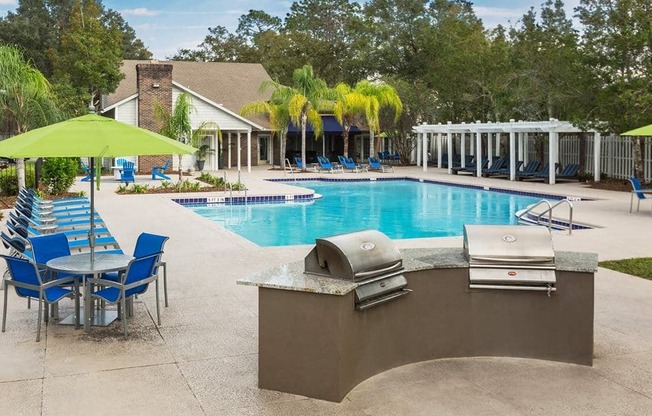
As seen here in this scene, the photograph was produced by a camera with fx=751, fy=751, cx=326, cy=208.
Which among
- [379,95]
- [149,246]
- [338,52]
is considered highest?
[338,52]

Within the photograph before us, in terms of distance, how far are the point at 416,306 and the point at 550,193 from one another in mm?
18174

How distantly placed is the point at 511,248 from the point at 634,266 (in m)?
4.98

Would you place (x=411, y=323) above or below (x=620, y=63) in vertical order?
below

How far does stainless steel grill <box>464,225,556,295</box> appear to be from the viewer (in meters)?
5.66

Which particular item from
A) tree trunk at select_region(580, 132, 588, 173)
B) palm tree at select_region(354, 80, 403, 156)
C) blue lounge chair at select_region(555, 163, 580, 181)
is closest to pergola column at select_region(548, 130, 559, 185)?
blue lounge chair at select_region(555, 163, 580, 181)

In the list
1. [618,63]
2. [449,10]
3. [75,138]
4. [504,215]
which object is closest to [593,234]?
[504,215]

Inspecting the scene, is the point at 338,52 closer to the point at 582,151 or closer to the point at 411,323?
the point at 582,151

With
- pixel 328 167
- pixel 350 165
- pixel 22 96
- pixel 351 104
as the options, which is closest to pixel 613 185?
pixel 350 165

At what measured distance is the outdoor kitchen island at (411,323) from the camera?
4914mm

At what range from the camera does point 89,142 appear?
255 inches

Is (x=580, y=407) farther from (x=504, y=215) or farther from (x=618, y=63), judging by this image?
(x=618, y=63)

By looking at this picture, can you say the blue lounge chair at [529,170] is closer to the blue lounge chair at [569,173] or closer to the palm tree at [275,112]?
the blue lounge chair at [569,173]

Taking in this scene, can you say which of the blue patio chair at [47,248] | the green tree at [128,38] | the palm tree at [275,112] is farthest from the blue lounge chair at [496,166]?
the green tree at [128,38]

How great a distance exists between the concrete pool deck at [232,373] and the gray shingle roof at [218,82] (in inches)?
1270
